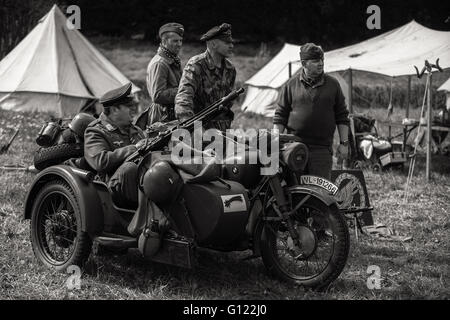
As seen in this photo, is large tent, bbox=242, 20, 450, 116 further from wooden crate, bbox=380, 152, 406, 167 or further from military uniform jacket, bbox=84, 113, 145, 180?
military uniform jacket, bbox=84, 113, 145, 180

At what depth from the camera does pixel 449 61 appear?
36.9ft

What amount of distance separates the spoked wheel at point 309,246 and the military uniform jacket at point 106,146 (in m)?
1.13

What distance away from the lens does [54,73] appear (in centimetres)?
1454

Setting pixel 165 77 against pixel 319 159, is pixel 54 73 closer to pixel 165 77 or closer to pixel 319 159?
pixel 165 77

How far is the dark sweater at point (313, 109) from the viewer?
5.86 meters

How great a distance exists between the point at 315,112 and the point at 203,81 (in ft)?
3.81

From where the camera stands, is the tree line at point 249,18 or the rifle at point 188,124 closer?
the rifle at point 188,124

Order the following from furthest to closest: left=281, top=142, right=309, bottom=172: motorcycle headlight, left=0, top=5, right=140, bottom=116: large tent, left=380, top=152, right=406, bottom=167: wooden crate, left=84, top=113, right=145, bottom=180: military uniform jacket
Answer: left=0, top=5, right=140, bottom=116: large tent → left=380, top=152, right=406, bottom=167: wooden crate → left=84, top=113, right=145, bottom=180: military uniform jacket → left=281, top=142, right=309, bottom=172: motorcycle headlight

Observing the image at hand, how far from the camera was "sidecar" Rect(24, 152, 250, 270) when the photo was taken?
425 cm

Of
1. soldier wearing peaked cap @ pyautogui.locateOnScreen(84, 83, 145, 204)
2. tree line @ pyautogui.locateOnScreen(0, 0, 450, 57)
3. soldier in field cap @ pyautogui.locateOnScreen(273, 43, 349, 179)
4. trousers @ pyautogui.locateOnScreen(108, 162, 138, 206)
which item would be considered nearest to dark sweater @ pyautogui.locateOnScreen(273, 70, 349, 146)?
soldier in field cap @ pyautogui.locateOnScreen(273, 43, 349, 179)

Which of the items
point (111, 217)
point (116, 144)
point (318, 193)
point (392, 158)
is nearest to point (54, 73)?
point (392, 158)

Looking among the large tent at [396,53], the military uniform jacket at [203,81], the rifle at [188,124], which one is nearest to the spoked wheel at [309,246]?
the rifle at [188,124]

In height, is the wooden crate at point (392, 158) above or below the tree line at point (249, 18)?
below

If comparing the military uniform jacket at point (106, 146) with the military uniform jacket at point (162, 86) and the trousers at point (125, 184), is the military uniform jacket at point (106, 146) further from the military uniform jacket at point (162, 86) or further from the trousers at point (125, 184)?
the military uniform jacket at point (162, 86)
